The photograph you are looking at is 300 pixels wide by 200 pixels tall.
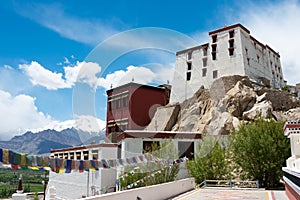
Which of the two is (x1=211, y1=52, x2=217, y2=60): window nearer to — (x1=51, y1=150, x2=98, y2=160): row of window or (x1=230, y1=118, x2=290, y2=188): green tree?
(x1=230, y1=118, x2=290, y2=188): green tree

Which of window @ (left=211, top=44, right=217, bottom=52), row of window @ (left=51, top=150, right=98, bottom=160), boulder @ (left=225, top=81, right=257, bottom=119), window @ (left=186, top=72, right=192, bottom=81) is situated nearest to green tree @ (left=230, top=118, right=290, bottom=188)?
row of window @ (left=51, top=150, right=98, bottom=160)

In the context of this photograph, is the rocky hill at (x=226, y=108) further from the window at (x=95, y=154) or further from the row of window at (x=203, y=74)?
the window at (x=95, y=154)

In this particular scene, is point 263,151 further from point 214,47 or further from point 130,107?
point 214,47

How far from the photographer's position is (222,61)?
4131cm

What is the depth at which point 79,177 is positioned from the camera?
28.2 metres

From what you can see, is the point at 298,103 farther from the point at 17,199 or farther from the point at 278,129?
the point at 17,199

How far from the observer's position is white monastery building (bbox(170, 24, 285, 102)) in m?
40.1

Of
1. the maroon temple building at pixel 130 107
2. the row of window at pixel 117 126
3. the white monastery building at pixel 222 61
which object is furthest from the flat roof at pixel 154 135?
the white monastery building at pixel 222 61

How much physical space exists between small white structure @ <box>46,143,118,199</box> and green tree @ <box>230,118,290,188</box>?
1044 cm

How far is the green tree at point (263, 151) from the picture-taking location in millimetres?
21812

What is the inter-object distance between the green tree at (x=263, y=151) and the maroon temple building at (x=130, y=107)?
1679 centimetres

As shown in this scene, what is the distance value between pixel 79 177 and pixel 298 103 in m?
26.7

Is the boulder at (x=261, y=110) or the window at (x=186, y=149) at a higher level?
the boulder at (x=261, y=110)

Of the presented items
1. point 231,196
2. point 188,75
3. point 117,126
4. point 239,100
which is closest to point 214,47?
point 188,75
